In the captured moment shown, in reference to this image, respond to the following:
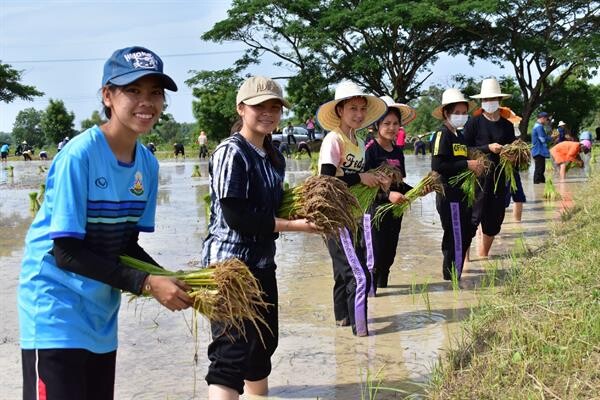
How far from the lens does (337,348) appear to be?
4414mm

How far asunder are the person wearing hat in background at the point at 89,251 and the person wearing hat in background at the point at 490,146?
468 cm

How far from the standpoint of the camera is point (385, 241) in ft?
18.7

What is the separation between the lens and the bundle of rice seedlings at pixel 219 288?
7.94 feet

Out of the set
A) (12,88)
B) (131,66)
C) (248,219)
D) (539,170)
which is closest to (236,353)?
(248,219)

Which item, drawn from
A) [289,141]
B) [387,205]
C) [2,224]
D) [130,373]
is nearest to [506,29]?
[289,141]

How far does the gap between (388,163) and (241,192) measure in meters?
2.51

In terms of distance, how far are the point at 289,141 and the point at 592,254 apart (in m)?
31.8

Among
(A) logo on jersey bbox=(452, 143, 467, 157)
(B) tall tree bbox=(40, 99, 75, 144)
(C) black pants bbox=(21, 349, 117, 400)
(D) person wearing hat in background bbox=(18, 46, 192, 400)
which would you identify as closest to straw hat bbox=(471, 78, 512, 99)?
(A) logo on jersey bbox=(452, 143, 467, 157)

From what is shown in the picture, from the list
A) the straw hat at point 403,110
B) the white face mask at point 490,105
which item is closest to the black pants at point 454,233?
the straw hat at point 403,110

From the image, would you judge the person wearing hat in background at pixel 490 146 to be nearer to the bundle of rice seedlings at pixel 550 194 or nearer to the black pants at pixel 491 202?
the black pants at pixel 491 202

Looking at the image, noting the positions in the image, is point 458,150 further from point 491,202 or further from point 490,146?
point 491,202

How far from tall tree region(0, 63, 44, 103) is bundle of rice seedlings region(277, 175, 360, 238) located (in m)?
42.2

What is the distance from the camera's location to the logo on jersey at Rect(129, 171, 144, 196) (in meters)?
2.47

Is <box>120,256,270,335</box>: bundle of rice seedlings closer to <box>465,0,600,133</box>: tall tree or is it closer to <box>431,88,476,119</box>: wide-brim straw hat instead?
<box>431,88,476,119</box>: wide-brim straw hat
